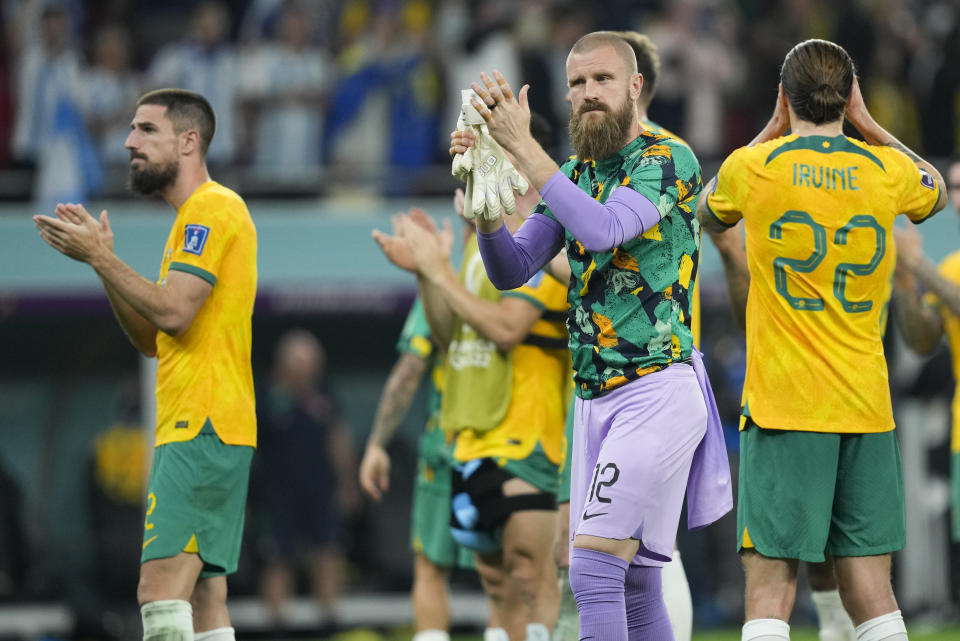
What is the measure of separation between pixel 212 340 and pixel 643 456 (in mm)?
1932

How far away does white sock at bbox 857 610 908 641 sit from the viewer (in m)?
5.00

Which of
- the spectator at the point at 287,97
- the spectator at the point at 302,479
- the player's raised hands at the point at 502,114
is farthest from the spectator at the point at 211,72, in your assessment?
the player's raised hands at the point at 502,114

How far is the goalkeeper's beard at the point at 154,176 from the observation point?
5918 millimetres

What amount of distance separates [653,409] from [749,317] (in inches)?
26.3

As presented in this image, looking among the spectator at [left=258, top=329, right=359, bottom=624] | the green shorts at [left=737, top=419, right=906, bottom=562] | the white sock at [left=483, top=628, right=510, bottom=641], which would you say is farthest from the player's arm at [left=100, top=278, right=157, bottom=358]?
the spectator at [left=258, top=329, right=359, bottom=624]

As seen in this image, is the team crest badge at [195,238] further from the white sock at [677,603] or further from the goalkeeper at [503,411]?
the white sock at [677,603]

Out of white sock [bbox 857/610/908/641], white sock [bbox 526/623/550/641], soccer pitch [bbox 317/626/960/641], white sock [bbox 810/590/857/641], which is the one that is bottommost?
soccer pitch [bbox 317/626/960/641]

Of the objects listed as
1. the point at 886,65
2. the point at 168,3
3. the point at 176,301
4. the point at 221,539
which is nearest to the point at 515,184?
the point at 176,301

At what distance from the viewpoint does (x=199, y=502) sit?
5539 millimetres

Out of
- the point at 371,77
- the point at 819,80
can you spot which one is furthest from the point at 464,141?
A: the point at 371,77

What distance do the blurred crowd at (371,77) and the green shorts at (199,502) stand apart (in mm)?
7839

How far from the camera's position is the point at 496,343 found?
6484 mm

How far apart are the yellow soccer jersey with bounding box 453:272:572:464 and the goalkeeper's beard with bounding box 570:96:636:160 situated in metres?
1.56

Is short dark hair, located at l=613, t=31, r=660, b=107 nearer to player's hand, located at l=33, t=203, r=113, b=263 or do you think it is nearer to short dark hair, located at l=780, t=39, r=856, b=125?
short dark hair, located at l=780, t=39, r=856, b=125
